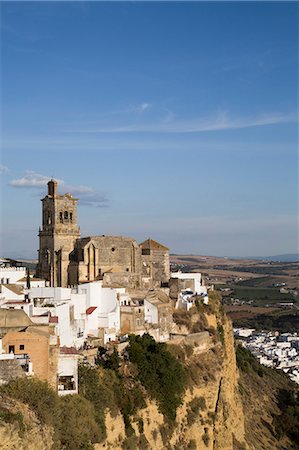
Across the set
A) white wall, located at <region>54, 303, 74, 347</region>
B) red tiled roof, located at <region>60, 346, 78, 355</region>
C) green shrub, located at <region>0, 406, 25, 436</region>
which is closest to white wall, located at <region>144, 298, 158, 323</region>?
white wall, located at <region>54, 303, 74, 347</region>

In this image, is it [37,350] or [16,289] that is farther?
[16,289]

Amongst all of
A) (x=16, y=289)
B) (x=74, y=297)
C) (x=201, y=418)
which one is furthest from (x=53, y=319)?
(x=201, y=418)

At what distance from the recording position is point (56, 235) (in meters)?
32.9

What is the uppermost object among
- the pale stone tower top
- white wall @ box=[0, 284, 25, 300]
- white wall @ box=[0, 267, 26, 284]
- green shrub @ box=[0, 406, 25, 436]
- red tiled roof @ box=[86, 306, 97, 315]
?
the pale stone tower top

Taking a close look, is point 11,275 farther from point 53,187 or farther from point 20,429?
point 20,429

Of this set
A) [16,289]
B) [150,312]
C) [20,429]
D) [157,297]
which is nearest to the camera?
[20,429]

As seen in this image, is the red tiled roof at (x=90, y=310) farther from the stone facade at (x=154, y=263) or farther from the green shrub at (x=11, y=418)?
the green shrub at (x=11, y=418)

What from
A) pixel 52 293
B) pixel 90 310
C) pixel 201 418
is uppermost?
pixel 52 293

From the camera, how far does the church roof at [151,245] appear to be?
36.4 metres

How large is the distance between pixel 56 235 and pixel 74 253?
1400 mm

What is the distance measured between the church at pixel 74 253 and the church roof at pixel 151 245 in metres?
1.45

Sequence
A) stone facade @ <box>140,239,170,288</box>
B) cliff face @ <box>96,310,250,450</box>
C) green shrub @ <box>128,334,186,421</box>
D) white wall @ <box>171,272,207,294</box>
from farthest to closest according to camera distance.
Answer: white wall @ <box>171,272,207,294</box>, stone facade @ <box>140,239,170,288</box>, green shrub @ <box>128,334,186,421</box>, cliff face @ <box>96,310,250,450</box>

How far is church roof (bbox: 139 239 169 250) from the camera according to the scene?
119 ft

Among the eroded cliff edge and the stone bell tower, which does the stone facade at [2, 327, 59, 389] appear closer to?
the eroded cliff edge
